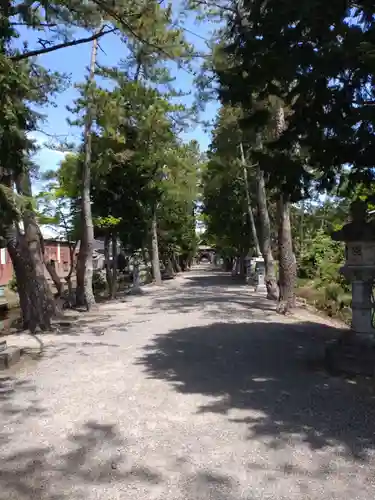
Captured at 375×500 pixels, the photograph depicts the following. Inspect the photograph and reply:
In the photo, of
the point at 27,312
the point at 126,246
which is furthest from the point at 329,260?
the point at 27,312

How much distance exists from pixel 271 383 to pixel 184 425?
1.82 m

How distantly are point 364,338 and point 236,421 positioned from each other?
252cm

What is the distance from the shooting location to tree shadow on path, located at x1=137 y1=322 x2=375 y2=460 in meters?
4.67

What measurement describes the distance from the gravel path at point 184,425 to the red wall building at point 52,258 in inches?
1037

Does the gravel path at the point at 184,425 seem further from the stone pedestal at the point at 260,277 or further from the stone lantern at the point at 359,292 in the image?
the stone pedestal at the point at 260,277

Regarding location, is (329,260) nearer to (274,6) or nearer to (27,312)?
(27,312)

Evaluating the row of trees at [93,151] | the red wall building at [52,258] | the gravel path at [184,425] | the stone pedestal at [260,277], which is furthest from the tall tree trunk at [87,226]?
the red wall building at [52,258]

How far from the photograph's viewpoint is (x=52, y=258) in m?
44.7

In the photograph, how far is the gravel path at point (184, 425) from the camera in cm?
365

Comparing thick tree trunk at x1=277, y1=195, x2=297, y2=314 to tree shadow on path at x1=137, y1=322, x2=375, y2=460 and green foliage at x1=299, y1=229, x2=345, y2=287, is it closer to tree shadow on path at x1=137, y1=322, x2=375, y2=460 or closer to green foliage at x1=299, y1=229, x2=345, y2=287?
tree shadow on path at x1=137, y1=322, x2=375, y2=460

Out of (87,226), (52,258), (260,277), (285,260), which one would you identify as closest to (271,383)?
(285,260)

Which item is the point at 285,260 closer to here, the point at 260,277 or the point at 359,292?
the point at 260,277

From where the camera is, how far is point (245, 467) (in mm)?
3920

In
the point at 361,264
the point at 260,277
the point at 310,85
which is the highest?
the point at 310,85
